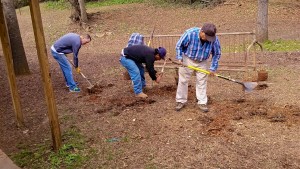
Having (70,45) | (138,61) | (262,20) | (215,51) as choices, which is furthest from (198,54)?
(262,20)

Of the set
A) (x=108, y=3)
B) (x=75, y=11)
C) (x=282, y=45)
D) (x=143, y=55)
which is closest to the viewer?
(x=143, y=55)

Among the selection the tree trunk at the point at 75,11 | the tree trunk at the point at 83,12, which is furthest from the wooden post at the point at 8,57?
the tree trunk at the point at 75,11

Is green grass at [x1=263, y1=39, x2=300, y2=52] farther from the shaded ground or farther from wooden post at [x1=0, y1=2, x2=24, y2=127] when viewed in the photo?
wooden post at [x1=0, y1=2, x2=24, y2=127]

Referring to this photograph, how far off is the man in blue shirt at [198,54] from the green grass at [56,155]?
200cm

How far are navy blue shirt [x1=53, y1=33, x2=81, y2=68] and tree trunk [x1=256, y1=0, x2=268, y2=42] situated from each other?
724 cm

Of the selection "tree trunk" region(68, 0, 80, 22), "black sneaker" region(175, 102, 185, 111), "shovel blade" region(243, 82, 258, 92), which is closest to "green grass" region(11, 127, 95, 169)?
"black sneaker" region(175, 102, 185, 111)

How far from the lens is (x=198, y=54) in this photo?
6.14m

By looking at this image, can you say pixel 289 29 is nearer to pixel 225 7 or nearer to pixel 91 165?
pixel 225 7

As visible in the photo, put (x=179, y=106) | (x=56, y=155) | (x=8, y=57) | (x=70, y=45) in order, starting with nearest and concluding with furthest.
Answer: (x=56, y=155)
(x=8, y=57)
(x=179, y=106)
(x=70, y=45)

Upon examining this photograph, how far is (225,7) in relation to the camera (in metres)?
20.1

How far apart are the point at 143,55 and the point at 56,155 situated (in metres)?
2.67

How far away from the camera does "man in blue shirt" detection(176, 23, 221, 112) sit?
5.90 meters

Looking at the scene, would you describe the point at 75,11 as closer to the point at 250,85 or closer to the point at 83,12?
the point at 83,12

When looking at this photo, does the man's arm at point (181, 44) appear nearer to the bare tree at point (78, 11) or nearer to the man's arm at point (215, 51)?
the man's arm at point (215, 51)
